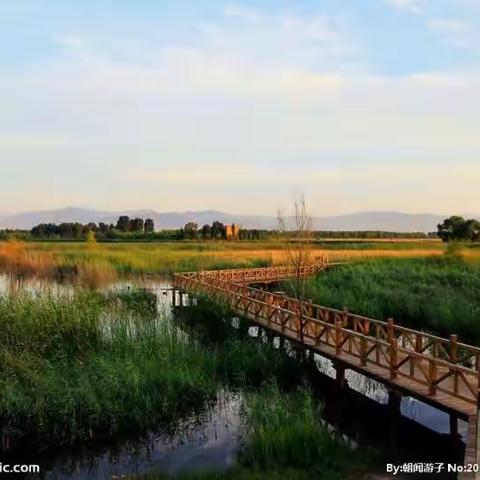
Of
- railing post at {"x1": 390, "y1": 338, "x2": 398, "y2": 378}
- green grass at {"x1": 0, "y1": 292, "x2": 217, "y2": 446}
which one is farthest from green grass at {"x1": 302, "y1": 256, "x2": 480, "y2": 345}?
green grass at {"x1": 0, "y1": 292, "x2": 217, "y2": 446}

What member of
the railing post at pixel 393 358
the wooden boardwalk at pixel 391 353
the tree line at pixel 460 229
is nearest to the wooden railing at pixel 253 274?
the wooden boardwalk at pixel 391 353

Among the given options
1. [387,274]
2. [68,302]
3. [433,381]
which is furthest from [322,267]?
[433,381]

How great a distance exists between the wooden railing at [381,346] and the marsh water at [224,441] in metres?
0.90

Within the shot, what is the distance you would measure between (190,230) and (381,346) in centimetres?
9824

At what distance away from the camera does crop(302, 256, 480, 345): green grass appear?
2072 cm

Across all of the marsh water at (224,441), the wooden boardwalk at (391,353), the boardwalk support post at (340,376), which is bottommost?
the marsh water at (224,441)

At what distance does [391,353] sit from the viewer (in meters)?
11.5

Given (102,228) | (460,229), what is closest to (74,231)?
(102,228)

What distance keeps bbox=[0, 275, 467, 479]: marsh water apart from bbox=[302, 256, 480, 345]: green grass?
24.4ft

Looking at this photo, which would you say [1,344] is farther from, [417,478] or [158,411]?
[417,478]

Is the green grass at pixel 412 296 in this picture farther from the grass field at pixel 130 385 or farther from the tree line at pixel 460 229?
the tree line at pixel 460 229

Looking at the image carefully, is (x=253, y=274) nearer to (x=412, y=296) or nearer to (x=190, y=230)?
(x=412, y=296)

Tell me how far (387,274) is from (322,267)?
30.8 feet

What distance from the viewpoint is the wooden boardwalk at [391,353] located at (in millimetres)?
10000
